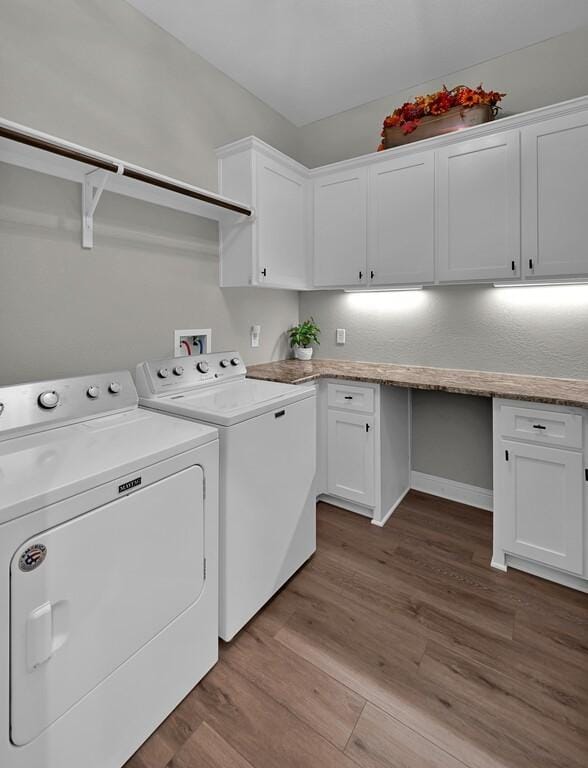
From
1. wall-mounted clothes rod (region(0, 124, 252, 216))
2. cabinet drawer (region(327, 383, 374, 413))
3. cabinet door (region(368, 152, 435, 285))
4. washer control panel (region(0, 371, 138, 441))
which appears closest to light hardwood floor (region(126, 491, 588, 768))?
cabinet drawer (region(327, 383, 374, 413))

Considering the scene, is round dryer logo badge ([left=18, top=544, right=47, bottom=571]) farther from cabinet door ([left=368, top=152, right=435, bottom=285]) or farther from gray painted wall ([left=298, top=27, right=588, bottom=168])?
gray painted wall ([left=298, top=27, right=588, bottom=168])

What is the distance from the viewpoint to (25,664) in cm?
91

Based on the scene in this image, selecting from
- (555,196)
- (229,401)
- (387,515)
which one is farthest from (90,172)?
(387,515)

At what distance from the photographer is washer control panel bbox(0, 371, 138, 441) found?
1313mm

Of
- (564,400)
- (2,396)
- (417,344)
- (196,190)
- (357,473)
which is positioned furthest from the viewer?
(417,344)

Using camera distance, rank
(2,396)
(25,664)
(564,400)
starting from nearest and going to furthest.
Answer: (25,664) → (2,396) → (564,400)

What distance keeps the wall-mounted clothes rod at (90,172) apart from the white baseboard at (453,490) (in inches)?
87.8

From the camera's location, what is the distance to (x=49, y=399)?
141cm

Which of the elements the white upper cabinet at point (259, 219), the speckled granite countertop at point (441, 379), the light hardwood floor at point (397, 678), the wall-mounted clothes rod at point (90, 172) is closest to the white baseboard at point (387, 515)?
the light hardwood floor at point (397, 678)

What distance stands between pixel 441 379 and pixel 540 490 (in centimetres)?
75

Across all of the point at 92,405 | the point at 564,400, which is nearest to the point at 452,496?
the point at 564,400

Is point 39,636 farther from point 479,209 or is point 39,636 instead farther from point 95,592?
point 479,209

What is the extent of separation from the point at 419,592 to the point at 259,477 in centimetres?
98

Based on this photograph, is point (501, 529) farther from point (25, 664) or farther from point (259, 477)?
point (25, 664)
